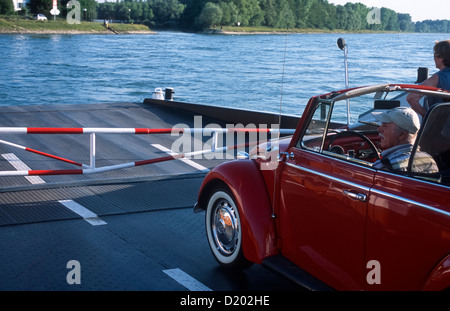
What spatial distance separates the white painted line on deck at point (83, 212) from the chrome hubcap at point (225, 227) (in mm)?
1562

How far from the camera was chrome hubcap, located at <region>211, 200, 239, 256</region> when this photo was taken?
16.0 ft

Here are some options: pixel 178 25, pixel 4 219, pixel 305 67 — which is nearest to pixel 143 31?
pixel 178 25

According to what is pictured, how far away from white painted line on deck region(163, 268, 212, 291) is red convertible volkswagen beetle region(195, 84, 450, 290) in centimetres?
33

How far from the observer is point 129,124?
14641 mm

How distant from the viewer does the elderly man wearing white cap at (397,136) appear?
3590 millimetres

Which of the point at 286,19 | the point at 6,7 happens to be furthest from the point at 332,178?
the point at 6,7

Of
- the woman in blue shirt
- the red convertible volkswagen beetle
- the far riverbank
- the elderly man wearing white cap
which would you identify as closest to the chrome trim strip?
the red convertible volkswagen beetle

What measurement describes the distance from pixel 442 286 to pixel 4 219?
451cm

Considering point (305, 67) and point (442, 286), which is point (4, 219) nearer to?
point (442, 286)

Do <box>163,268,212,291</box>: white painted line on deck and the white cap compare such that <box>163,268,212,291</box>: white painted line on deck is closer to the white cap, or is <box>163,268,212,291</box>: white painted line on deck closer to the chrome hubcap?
the chrome hubcap

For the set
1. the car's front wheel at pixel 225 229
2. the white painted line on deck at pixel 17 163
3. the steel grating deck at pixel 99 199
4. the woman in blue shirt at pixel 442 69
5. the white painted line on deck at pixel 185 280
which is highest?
the woman in blue shirt at pixel 442 69

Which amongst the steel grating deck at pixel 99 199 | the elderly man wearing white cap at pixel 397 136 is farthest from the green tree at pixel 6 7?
the elderly man wearing white cap at pixel 397 136

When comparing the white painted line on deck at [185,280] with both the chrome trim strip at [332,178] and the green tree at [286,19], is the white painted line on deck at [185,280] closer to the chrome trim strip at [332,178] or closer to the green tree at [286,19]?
the chrome trim strip at [332,178]

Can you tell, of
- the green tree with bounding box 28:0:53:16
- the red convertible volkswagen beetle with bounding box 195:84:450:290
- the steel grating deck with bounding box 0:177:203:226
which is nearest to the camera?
the red convertible volkswagen beetle with bounding box 195:84:450:290
